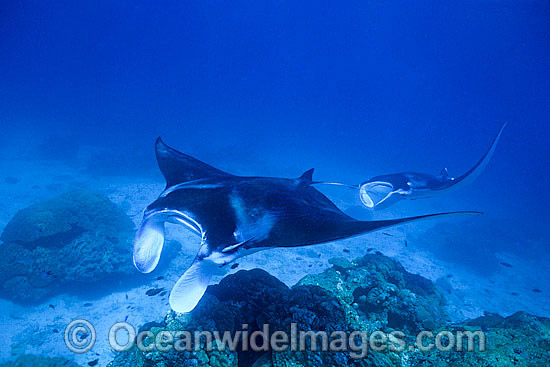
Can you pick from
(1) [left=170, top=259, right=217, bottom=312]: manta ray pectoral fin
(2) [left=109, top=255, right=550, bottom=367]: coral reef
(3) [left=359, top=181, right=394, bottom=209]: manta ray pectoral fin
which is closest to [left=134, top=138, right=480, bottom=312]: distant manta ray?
(1) [left=170, top=259, right=217, bottom=312]: manta ray pectoral fin

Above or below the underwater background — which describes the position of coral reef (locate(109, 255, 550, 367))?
below

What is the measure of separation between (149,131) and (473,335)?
42.5 m

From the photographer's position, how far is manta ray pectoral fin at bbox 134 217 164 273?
264 cm

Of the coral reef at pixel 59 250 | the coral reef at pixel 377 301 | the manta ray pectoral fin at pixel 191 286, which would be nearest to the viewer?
the manta ray pectoral fin at pixel 191 286

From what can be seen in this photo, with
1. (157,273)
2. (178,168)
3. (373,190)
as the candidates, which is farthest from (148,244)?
(157,273)

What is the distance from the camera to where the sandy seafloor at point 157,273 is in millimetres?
7160

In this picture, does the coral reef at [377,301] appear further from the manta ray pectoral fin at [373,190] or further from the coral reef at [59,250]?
the coral reef at [59,250]

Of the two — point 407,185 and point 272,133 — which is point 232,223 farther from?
point 272,133

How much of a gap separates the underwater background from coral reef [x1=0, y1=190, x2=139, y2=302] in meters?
0.07

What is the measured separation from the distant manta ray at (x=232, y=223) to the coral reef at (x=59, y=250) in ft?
27.1

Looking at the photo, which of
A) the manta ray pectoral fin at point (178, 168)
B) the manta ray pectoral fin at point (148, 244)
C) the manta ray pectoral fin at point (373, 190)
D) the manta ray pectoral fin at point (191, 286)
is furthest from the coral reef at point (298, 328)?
the manta ray pectoral fin at point (373, 190)

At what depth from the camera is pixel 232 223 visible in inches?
94.0

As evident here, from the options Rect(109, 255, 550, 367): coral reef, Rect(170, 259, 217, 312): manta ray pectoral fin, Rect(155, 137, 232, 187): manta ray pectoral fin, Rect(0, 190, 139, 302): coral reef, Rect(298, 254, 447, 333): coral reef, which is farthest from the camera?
Rect(0, 190, 139, 302): coral reef

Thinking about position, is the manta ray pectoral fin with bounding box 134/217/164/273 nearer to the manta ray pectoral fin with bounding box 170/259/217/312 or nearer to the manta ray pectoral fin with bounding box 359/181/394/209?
the manta ray pectoral fin with bounding box 170/259/217/312
